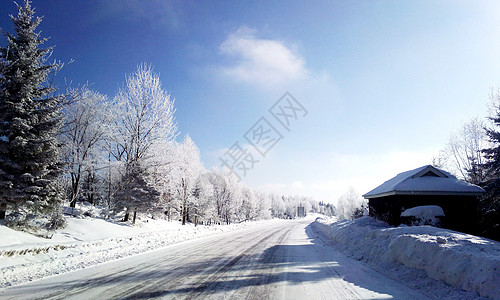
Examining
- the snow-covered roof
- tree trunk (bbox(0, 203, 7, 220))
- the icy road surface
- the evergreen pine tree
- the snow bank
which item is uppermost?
the evergreen pine tree

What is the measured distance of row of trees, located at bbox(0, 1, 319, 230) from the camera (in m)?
9.82

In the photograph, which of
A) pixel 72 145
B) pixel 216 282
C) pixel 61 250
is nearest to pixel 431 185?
pixel 216 282

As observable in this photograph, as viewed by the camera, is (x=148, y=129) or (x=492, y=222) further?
(x=148, y=129)

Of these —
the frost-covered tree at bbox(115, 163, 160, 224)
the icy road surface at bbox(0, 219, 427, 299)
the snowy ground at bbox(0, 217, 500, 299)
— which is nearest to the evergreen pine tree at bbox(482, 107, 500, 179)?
the snowy ground at bbox(0, 217, 500, 299)

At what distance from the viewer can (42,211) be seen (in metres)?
10.3

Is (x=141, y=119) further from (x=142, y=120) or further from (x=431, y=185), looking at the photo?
(x=431, y=185)

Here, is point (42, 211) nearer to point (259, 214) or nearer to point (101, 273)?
point (101, 273)

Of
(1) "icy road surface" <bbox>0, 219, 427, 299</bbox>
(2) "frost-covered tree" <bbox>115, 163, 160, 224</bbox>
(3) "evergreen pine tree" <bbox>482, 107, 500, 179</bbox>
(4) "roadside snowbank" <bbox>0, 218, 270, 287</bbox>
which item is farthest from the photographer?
(2) "frost-covered tree" <bbox>115, 163, 160, 224</bbox>

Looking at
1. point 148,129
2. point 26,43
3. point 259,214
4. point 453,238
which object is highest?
point 26,43

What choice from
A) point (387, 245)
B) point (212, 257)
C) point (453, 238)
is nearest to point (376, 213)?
point (387, 245)

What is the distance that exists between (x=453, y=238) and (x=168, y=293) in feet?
25.7

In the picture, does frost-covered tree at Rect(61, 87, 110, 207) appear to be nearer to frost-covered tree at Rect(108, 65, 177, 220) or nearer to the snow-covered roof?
frost-covered tree at Rect(108, 65, 177, 220)

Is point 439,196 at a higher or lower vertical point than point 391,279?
higher

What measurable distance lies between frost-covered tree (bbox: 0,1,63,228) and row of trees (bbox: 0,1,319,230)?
0.03 meters
